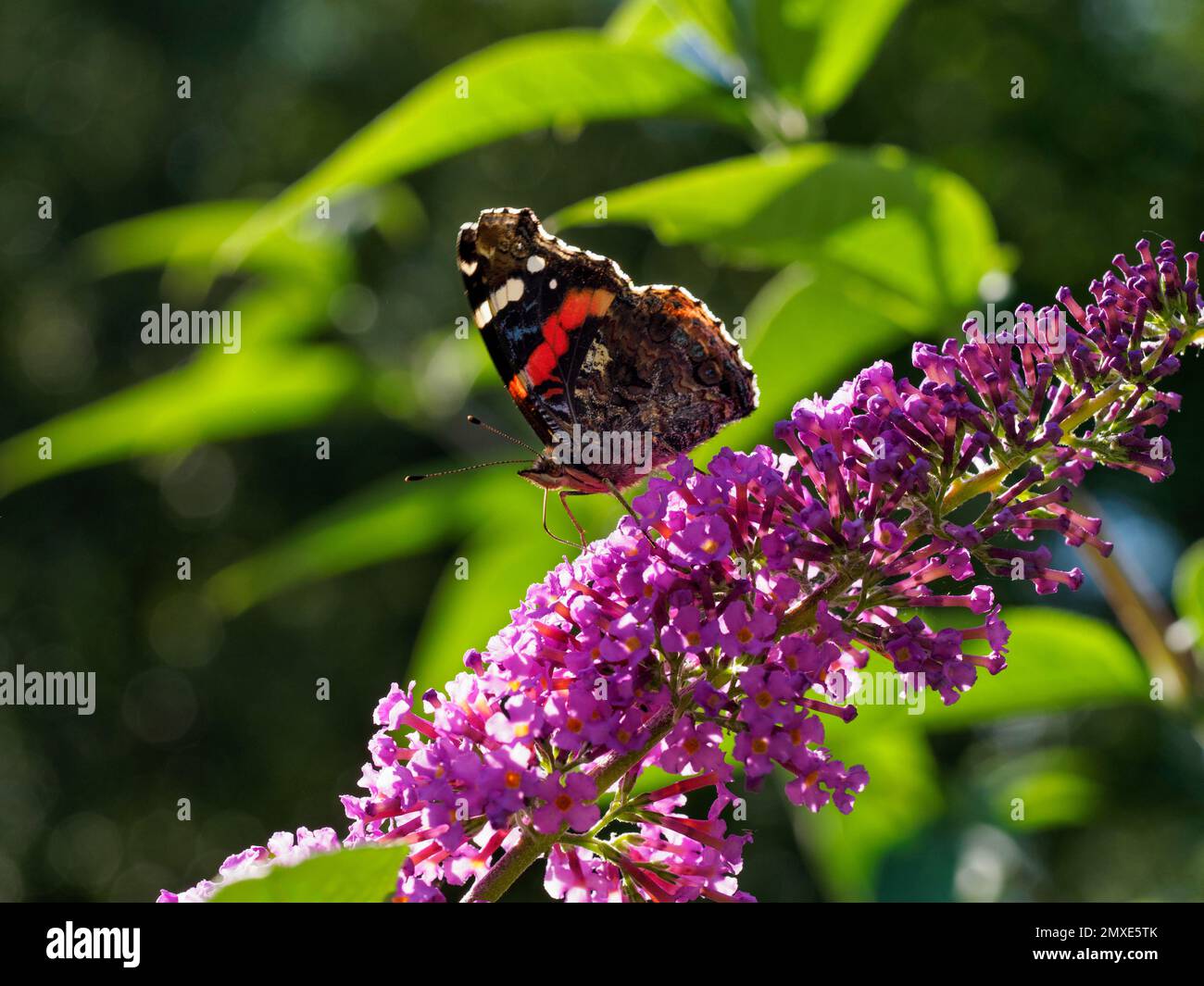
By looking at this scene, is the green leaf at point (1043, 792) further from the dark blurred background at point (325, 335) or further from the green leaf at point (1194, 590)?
the dark blurred background at point (325, 335)

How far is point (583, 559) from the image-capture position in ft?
5.12

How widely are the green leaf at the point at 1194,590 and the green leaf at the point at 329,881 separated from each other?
1483 millimetres

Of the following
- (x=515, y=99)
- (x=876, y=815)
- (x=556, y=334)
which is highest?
(x=515, y=99)

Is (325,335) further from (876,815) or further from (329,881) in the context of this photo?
(329,881)

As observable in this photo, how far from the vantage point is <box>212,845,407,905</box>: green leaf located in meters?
1.00

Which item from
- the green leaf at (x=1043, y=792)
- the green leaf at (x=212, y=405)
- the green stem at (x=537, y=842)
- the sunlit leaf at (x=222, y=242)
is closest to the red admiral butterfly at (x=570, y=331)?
the green stem at (x=537, y=842)

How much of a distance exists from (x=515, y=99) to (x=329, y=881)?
1416mm

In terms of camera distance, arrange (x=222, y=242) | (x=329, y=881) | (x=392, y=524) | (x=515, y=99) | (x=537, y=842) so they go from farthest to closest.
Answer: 1. (x=222, y=242)
2. (x=392, y=524)
3. (x=515, y=99)
4. (x=537, y=842)
5. (x=329, y=881)

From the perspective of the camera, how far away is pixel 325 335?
261 inches

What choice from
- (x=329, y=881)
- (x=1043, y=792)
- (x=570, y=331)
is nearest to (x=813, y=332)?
(x=570, y=331)

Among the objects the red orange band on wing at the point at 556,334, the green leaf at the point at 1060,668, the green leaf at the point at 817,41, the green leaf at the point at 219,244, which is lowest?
the green leaf at the point at 1060,668

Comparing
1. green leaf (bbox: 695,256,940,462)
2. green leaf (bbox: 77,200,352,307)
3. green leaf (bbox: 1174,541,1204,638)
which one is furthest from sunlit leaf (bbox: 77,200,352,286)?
green leaf (bbox: 1174,541,1204,638)

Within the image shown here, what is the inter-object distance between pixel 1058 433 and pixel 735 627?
1.44 ft

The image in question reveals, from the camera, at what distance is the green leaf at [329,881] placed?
3.28 feet
